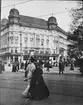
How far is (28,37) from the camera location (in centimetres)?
513

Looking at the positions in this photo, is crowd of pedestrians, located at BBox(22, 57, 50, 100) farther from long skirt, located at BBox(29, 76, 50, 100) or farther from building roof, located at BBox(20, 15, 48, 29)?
building roof, located at BBox(20, 15, 48, 29)

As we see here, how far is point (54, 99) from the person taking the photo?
190 inches

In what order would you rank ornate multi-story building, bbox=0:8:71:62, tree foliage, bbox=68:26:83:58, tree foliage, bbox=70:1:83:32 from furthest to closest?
ornate multi-story building, bbox=0:8:71:62, tree foliage, bbox=70:1:83:32, tree foliage, bbox=68:26:83:58

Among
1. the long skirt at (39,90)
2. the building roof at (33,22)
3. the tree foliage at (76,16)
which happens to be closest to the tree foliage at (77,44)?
the tree foliage at (76,16)

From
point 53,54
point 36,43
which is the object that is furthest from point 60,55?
point 36,43

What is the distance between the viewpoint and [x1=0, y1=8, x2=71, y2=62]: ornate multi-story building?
4.99 meters

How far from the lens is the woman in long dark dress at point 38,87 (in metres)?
4.79

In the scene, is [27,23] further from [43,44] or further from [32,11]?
[43,44]

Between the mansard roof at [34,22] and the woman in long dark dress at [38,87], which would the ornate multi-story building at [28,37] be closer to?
the mansard roof at [34,22]

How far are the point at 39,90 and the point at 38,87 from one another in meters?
0.09

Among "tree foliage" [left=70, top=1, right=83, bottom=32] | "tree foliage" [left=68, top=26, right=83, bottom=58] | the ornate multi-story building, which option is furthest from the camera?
the ornate multi-story building

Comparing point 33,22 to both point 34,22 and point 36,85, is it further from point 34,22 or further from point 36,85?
point 36,85

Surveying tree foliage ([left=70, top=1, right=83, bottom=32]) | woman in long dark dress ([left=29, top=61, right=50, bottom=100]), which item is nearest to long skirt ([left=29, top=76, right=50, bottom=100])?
woman in long dark dress ([left=29, top=61, right=50, bottom=100])

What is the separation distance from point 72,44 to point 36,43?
3.14 feet
